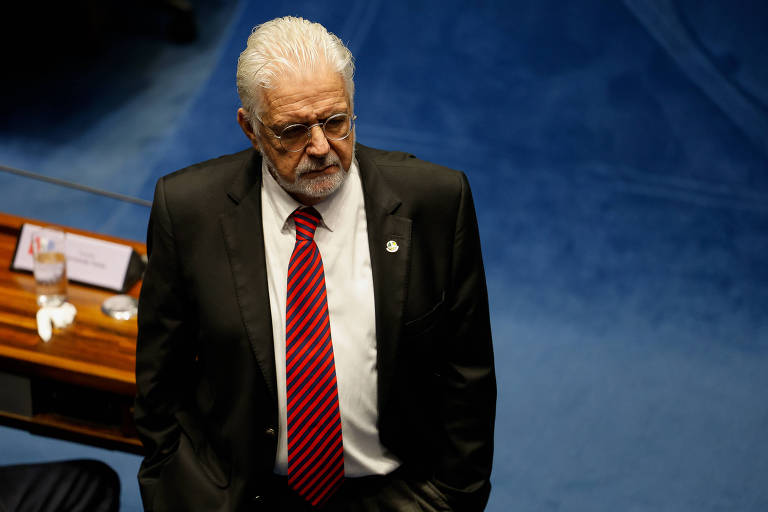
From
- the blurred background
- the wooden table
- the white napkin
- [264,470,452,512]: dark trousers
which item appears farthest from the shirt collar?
the blurred background

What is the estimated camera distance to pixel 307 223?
1686 mm

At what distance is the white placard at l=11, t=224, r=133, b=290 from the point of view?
8.41 feet

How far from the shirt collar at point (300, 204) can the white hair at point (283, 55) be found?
0.18 metres

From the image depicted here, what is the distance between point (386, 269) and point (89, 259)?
1.30 m

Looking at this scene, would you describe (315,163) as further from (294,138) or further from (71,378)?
(71,378)

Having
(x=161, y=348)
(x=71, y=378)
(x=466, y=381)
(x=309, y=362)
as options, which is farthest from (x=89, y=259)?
(x=466, y=381)

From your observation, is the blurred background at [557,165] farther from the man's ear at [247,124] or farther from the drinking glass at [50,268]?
the man's ear at [247,124]

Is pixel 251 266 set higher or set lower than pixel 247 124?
lower

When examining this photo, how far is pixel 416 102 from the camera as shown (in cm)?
499

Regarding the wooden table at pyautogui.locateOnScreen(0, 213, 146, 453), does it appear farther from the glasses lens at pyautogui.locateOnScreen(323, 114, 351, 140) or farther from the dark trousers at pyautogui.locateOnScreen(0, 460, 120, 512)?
the glasses lens at pyautogui.locateOnScreen(323, 114, 351, 140)

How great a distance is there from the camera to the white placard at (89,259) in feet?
8.41

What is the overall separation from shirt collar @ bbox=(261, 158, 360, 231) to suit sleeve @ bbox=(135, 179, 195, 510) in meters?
0.22

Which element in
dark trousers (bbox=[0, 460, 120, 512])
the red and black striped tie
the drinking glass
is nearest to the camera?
the red and black striped tie

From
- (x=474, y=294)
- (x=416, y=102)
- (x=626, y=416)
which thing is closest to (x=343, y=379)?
(x=474, y=294)
